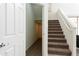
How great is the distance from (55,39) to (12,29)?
61 cm

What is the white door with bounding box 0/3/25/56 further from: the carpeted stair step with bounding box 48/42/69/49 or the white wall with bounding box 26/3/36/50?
the carpeted stair step with bounding box 48/42/69/49

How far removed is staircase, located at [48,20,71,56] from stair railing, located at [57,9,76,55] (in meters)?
0.05

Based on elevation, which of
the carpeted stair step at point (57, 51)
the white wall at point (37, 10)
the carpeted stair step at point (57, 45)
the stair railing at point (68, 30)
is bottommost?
the carpeted stair step at point (57, 51)

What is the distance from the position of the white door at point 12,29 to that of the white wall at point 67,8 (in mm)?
425

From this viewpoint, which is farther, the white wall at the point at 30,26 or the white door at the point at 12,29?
the white wall at the point at 30,26

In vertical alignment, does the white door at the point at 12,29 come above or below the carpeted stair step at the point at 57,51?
above

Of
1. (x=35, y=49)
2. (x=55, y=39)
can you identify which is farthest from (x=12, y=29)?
(x=55, y=39)

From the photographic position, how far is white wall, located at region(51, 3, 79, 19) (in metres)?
1.44

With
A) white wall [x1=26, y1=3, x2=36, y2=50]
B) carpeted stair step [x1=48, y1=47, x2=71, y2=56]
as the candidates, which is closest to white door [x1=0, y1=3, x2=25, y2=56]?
white wall [x1=26, y1=3, x2=36, y2=50]

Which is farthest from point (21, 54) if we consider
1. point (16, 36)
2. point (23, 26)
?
point (23, 26)

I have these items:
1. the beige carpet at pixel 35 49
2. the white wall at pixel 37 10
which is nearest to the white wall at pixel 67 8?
the white wall at pixel 37 10

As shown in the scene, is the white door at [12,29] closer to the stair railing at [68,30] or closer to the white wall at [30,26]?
the white wall at [30,26]

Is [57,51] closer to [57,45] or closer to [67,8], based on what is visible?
[57,45]

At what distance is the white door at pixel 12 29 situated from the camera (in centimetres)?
141
